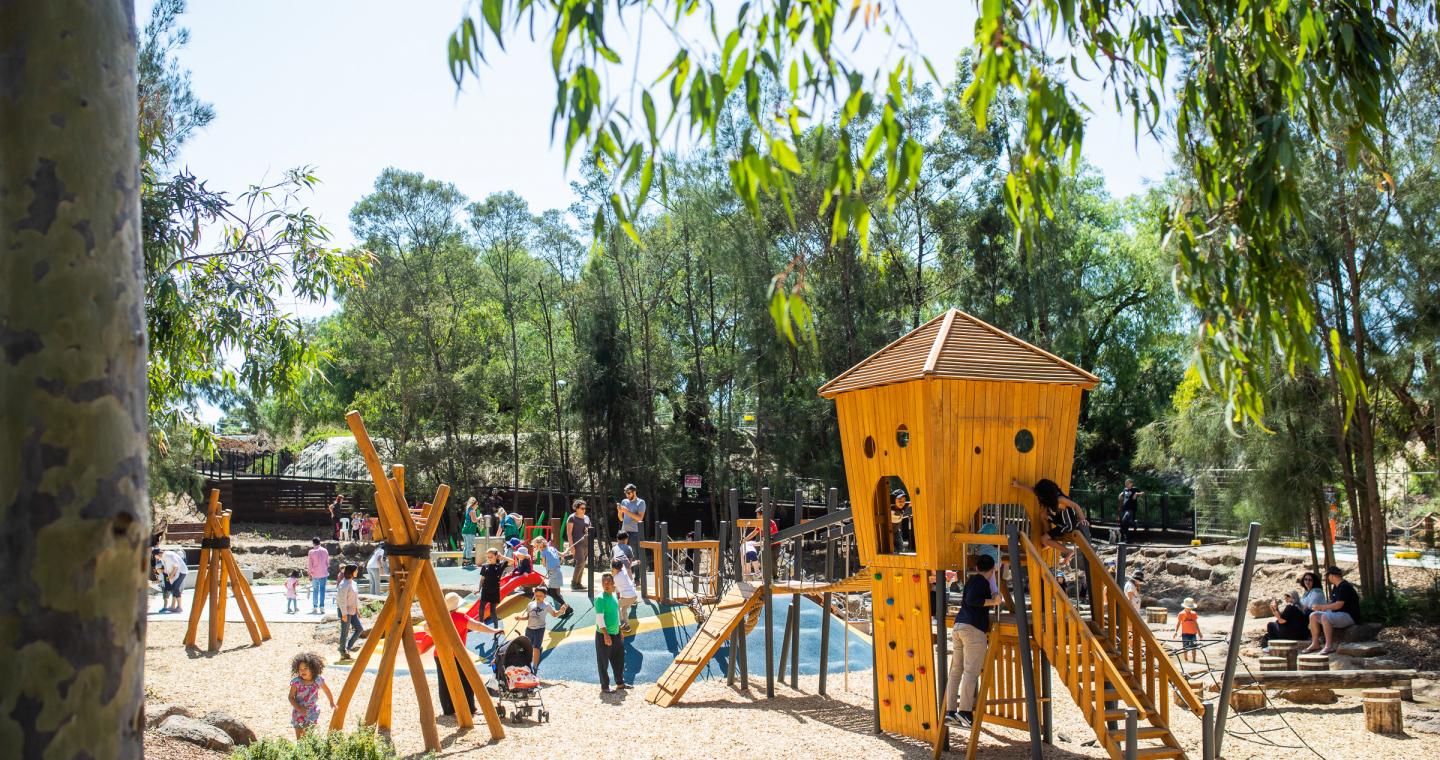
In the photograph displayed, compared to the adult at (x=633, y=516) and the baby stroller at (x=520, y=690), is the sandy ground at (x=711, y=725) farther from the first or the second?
the adult at (x=633, y=516)

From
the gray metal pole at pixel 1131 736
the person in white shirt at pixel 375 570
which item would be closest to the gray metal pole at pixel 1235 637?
the gray metal pole at pixel 1131 736

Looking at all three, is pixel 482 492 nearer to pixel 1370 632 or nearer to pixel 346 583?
pixel 346 583

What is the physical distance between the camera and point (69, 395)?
2.57 meters

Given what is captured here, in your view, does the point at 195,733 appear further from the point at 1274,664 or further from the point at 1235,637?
the point at 1274,664

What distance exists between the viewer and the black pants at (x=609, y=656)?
13.4m

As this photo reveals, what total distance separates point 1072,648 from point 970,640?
1.35m

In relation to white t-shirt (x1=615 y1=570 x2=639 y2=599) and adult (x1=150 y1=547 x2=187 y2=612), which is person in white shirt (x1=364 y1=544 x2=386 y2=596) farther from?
white t-shirt (x1=615 y1=570 x2=639 y2=599)

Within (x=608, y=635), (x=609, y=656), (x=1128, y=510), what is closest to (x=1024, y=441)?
(x=608, y=635)

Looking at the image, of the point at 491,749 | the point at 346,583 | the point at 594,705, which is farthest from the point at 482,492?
the point at 491,749

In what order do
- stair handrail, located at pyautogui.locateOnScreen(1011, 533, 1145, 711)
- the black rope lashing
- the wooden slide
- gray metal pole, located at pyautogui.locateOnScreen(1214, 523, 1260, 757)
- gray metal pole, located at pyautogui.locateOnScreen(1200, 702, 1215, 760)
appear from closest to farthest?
stair handrail, located at pyautogui.locateOnScreen(1011, 533, 1145, 711) → gray metal pole, located at pyautogui.locateOnScreen(1200, 702, 1215, 760) → gray metal pole, located at pyautogui.locateOnScreen(1214, 523, 1260, 757) → the black rope lashing → the wooden slide

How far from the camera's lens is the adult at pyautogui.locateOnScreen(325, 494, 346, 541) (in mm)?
34594

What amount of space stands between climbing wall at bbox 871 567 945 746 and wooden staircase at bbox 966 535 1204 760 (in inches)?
30.5

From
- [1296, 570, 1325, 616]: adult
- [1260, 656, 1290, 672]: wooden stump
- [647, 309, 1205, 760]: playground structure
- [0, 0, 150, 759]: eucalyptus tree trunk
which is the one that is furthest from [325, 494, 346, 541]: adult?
[0, 0, 150, 759]: eucalyptus tree trunk

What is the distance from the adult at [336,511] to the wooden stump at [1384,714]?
29.5 meters
